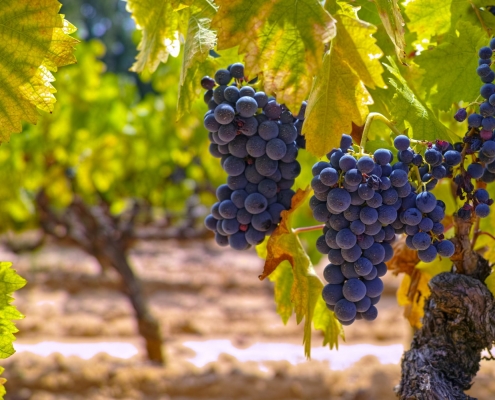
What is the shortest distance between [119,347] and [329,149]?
5.67 m

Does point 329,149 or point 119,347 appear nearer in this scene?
point 329,149

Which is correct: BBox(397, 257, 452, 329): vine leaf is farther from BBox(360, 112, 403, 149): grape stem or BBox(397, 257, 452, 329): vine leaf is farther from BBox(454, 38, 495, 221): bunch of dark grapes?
BBox(360, 112, 403, 149): grape stem

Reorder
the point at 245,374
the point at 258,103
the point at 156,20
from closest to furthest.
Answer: the point at 258,103, the point at 156,20, the point at 245,374

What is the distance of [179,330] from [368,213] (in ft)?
19.7

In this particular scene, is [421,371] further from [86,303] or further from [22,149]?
[86,303]

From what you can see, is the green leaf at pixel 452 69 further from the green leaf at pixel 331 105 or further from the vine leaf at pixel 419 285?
the vine leaf at pixel 419 285

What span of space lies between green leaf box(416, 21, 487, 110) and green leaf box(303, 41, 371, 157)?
0.33 metres

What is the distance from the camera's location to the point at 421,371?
4.10 ft

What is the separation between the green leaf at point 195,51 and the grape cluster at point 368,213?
324mm

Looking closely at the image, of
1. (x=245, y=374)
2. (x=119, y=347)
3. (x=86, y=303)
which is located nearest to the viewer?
(x=245, y=374)

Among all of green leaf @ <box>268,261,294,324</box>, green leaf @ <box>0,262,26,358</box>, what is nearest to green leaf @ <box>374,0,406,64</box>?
green leaf @ <box>268,261,294,324</box>

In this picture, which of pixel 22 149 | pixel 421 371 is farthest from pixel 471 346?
pixel 22 149

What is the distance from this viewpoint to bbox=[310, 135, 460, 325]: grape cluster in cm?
106

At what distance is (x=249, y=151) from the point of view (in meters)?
1.21
